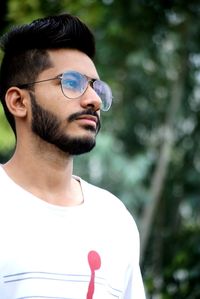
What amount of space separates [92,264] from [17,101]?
23.4 inches

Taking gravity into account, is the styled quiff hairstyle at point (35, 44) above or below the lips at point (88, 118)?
above

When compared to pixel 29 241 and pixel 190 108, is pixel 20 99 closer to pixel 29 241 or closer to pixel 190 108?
pixel 29 241

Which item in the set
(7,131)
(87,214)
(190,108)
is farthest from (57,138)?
(190,108)

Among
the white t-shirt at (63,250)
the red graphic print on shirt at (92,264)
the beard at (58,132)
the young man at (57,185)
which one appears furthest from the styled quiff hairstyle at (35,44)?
the red graphic print on shirt at (92,264)

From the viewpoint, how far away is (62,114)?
2.15 m

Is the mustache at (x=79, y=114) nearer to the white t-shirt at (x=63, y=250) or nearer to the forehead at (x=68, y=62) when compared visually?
the forehead at (x=68, y=62)

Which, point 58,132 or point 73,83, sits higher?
point 73,83

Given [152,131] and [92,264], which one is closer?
[92,264]

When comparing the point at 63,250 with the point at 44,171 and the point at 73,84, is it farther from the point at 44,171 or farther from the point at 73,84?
the point at 73,84

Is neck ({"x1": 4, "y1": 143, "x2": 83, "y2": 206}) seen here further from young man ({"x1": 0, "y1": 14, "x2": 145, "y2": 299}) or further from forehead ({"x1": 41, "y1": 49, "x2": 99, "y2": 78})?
forehead ({"x1": 41, "y1": 49, "x2": 99, "y2": 78})

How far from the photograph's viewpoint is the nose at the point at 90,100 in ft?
7.14

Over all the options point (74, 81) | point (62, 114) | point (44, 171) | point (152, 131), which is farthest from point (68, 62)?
point (152, 131)

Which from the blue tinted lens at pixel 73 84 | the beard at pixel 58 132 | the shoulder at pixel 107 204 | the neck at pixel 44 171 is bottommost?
the shoulder at pixel 107 204

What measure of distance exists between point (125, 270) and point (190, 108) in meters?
14.2
